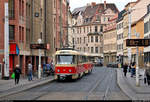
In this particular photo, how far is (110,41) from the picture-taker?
125 meters

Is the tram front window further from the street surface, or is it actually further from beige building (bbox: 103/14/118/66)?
beige building (bbox: 103/14/118/66)

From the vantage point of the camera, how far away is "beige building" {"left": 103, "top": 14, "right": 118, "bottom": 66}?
12125 centimetres

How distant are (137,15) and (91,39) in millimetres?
47220

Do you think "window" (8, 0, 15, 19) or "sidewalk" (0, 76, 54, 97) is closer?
"sidewalk" (0, 76, 54, 97)

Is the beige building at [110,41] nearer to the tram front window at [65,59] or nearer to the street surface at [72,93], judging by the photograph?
the tram front window at [65,59]

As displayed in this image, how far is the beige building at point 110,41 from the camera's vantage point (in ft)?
398

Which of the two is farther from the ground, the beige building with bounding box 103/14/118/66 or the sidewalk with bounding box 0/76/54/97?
the beige building with bounding box 103/14/118/66

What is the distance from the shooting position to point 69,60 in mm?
36906

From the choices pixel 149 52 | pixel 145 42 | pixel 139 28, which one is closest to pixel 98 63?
pixel 139 28

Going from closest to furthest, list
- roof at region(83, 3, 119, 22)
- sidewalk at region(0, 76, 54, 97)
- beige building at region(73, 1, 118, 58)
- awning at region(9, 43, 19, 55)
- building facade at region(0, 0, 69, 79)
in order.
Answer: sidewalk at region(0, 76, 54, 97) < awning at region(9, 43, 19, 55) < building facade at region(0, 0, 69, 79) < beige building at region(73, 1, 118, 58) < roof at region(83, 3, 119, 22)

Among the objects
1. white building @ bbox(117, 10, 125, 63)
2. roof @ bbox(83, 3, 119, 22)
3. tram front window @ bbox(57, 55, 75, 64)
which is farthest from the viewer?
roof @ bbox(83, 3, 119, 22)

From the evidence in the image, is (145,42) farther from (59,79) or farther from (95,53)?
(95,53)

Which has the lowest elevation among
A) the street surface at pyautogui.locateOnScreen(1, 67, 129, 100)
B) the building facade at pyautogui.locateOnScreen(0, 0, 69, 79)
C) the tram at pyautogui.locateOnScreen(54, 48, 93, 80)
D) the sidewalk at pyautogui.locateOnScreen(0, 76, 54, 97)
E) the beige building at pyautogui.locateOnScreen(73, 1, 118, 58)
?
the street surface at pyautogui.locateOnScreen(1, 67, 129, 100)

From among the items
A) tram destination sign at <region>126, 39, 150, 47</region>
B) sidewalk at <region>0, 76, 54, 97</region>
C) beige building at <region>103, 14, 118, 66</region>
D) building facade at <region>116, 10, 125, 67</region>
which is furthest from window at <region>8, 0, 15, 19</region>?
beige building at <region>103, 14, 118, 66</region>
